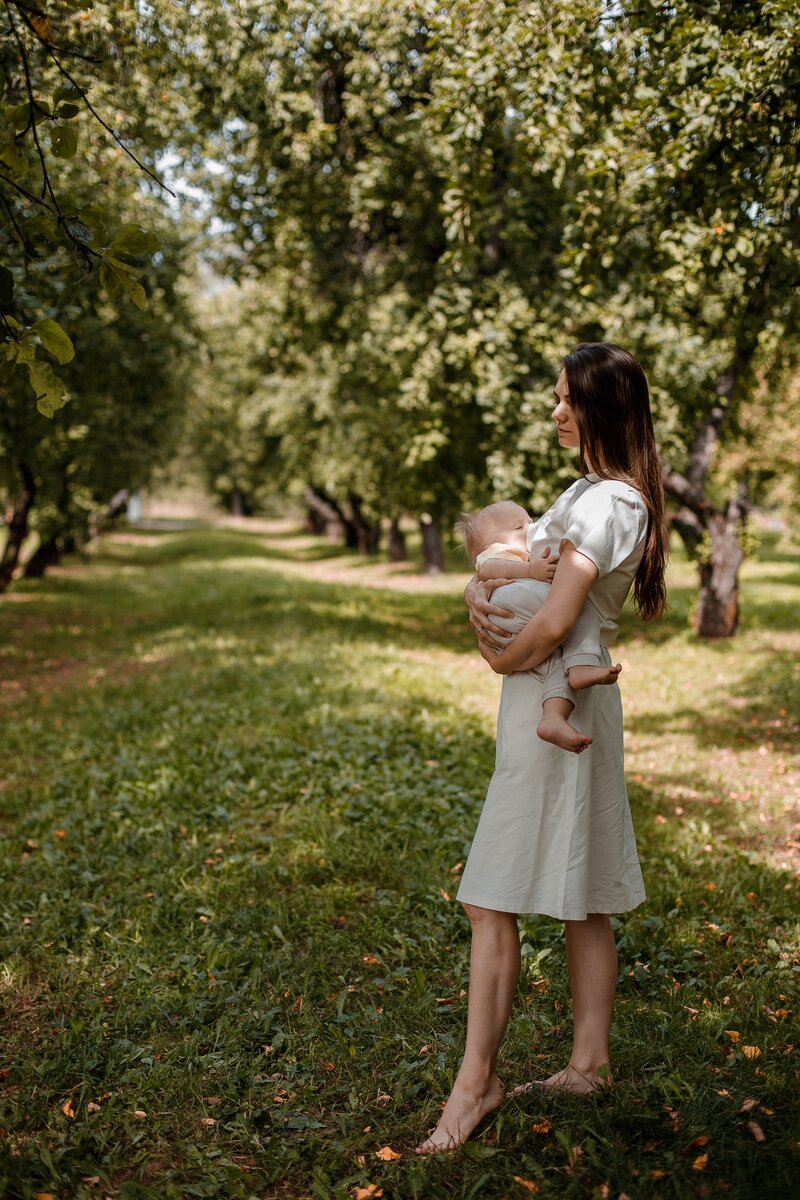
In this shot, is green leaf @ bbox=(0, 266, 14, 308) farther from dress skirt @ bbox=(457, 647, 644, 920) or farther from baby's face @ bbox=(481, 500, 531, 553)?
dress skirt @ bbox=(457, 647, 644, 920)

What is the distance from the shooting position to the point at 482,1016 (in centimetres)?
281

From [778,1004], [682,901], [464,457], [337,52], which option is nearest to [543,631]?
[778,1004]

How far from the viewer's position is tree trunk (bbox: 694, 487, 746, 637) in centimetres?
1350

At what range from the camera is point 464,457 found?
47.4 feet

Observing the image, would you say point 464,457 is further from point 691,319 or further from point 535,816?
point 535,816

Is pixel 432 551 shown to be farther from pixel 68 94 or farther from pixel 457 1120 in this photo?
pixel 457 1120

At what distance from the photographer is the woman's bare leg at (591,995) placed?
9.80ft

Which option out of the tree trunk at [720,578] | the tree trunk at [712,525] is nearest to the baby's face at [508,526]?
the tree trunk at [712,525]

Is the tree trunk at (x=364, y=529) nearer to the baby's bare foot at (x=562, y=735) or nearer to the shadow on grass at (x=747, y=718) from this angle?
the shadow on grass at (x=747, y=718)

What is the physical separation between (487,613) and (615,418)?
68cm

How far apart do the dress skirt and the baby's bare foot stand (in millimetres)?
116

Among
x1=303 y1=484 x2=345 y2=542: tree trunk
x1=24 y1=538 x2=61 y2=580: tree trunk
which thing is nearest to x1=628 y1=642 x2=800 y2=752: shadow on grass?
x1=24 y1=538 x2=61 y2=580: tree trunk

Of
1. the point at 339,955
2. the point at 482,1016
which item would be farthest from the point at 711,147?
the point at 482,1016

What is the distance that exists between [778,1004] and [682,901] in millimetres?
1062
